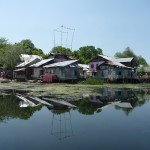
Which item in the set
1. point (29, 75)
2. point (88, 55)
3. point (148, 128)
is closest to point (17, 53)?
point (29, 75)

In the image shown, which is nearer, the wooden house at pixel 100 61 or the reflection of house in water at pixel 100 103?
the reflection of house in water at pixel 100 103

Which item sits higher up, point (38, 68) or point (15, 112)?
point (38, 68)

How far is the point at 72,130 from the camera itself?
35.8 ft

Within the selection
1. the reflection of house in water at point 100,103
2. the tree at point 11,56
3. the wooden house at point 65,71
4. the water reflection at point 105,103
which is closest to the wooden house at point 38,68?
the wooden house at point 65,71

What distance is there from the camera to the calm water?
870 cm

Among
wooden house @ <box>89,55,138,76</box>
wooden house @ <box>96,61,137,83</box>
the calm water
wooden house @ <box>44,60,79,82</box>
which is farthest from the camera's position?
wooden house @ <box>89,55,138,76</box>

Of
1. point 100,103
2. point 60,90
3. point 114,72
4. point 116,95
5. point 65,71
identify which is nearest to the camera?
point 100,103

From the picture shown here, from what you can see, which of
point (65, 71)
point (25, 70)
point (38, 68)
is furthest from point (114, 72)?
point (25, 70)

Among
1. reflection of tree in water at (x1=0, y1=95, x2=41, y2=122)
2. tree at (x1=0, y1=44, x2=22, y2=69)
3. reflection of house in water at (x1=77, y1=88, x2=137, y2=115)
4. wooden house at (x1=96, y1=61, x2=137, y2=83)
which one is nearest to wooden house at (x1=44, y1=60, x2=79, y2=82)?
wooden house at (x1=96, y1=61, x2=137, y2=83)

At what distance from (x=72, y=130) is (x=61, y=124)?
1.43m

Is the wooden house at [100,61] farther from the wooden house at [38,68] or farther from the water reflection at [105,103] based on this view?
the water reflection at [105,103]

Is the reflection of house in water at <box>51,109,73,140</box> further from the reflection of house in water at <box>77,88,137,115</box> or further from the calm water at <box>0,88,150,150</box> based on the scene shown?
the reflection of house in water at <box>77,88,137,115</box>

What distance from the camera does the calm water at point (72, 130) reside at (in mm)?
8695

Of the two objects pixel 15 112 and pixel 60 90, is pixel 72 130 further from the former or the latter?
pixel 60 90
